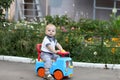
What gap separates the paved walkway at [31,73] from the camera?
903 centimetres

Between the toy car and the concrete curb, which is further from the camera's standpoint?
the concrete curb

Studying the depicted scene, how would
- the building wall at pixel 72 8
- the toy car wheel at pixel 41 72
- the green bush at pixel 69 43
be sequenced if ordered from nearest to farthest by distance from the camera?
the toy car wheel at pixel 41 72 → the green bush at pixel 69 43 → the building wall at pixel 72 8

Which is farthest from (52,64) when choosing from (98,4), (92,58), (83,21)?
(98,4)

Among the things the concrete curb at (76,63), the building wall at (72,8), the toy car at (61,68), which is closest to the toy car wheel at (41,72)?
the toy car at (61,68)

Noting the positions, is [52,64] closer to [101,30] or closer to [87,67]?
[87,67]

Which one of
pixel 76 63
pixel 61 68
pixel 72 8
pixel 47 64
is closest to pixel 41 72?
pixel 47 64

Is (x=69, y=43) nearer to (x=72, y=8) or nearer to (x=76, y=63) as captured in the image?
(x=76, y=63)

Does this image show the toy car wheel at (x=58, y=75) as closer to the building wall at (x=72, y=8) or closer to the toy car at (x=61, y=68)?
the toy car at (x=61, y=68)

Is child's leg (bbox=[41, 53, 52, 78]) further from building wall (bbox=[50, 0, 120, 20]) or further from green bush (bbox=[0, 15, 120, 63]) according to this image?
building wall (bbox=[50, 0, 120, 20])

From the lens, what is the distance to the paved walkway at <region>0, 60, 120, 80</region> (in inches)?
356

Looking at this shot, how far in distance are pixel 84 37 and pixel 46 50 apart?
2.43 meters

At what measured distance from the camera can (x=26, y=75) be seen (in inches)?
361

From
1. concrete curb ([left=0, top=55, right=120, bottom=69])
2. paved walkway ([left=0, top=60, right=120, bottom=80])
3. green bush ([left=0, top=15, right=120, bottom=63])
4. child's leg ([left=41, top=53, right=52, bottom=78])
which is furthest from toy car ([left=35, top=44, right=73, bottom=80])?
green bush ([left=0, top=15, right=120, bottom=63])

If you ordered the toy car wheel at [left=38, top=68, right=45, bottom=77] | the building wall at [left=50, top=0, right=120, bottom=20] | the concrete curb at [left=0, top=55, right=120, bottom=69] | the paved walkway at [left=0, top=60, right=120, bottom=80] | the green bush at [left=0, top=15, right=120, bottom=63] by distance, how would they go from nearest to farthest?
the toy car wheel at [left=38, top=68, right=45, bottom=77]
the paved walkway at [left=0, top=60, right=120, bottom=80]
the concrete curb at [left=0, top=55, right=120, bottom=69]
the green bush at [left=0, top=15, right=120, bottom=63]
the building wall at [left=50, top=0, right=120, bottom=20]
